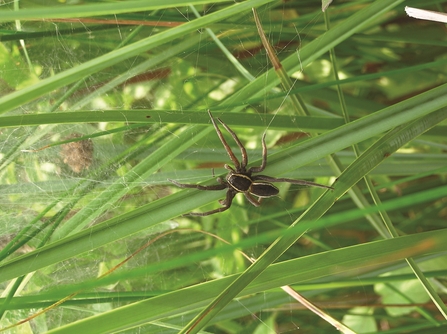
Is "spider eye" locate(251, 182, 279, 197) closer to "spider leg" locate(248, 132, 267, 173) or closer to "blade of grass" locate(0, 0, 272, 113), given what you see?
"spider leg" locate(248, 132, 267, 173)

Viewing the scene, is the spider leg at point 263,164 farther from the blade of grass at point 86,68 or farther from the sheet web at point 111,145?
the blade of grass at point 86,68

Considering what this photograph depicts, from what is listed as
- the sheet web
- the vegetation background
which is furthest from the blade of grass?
the sheet web

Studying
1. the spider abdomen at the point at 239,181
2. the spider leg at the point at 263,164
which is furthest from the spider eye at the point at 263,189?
the spider leg at the point at 263,164

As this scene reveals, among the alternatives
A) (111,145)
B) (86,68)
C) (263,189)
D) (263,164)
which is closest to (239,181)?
(263,189)

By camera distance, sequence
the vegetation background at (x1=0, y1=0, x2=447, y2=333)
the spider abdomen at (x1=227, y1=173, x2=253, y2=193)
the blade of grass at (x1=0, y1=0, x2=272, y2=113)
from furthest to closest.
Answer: the spider abdomen at (x1=227, y1=173, x2=253, y2=193) → the vegetation background at (x1=0, y1=0, x2=447, y2=333) → the blade of grass at (x1=0, y1=0, x2=272, y2=113)

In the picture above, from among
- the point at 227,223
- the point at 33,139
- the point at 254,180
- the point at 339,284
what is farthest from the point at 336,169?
the point at 33,139

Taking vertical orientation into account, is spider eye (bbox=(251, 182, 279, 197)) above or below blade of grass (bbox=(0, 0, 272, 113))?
above

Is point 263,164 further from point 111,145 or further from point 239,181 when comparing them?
point 111,145
